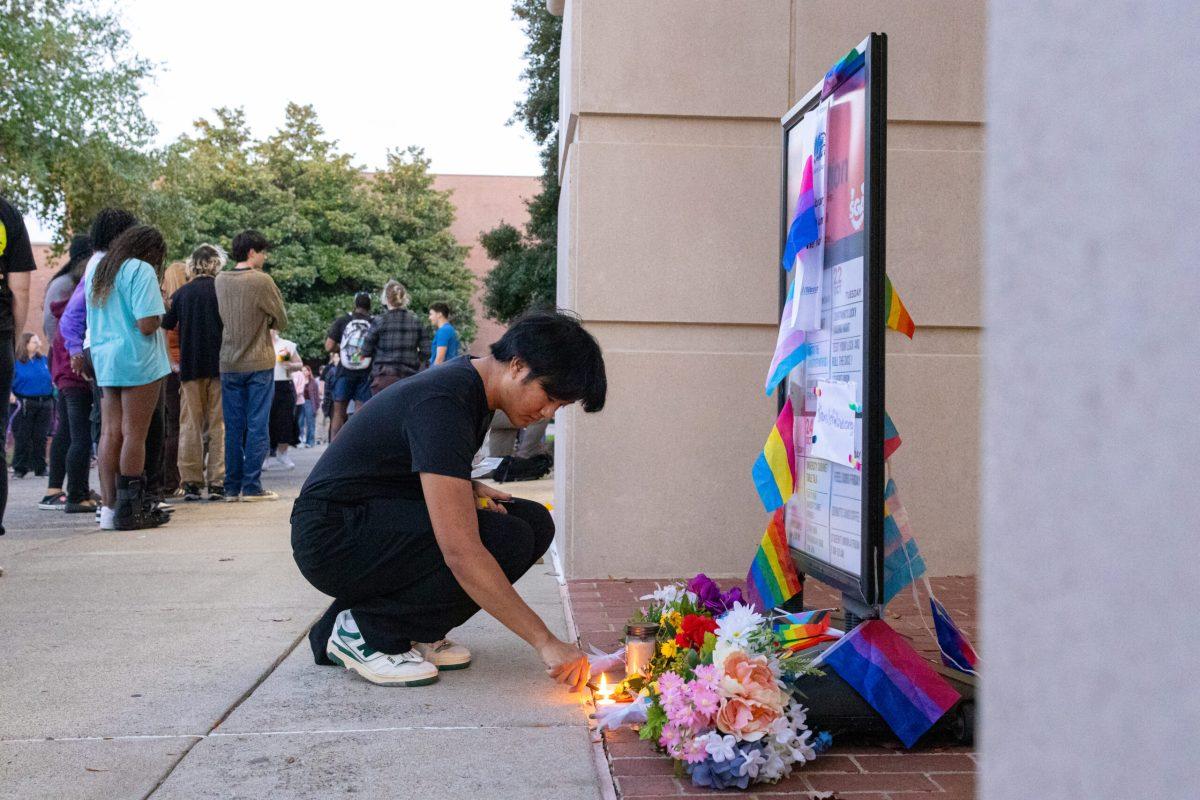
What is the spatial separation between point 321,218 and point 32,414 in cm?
2955

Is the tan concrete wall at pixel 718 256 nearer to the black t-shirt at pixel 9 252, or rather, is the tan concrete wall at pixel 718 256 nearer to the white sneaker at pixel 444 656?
the white sneaker at pixel 444 656

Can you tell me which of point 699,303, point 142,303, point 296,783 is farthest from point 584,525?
point 142,303

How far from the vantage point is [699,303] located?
5.37 meters

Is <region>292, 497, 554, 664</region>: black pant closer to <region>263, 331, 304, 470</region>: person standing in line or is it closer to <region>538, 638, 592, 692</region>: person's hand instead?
<region>538, 638, 592, 692</region>: person's hand

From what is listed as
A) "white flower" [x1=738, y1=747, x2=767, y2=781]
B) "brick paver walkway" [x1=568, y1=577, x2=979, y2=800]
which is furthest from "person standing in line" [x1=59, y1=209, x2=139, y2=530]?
"white flower" [x1=738, y1=747, x2=767, y2=781]

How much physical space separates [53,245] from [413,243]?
2065cm

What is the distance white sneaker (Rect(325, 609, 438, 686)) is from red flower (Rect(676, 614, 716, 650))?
0.92m

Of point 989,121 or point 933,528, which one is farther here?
point 933,528

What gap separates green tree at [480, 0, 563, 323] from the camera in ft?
84.6

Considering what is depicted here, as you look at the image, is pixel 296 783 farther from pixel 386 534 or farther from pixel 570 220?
pixel 570 220

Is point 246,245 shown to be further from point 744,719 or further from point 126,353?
point 744,719

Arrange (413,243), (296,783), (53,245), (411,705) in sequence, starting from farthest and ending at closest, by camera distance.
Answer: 1. (413,243)
2. (53,245)
3. (411,705)
4. (296,783)

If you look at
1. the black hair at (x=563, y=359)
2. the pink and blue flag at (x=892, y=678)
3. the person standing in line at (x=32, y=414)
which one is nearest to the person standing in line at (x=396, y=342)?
the person standing in line at (x=32, y=414)

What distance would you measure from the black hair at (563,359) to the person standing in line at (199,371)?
602 cm
